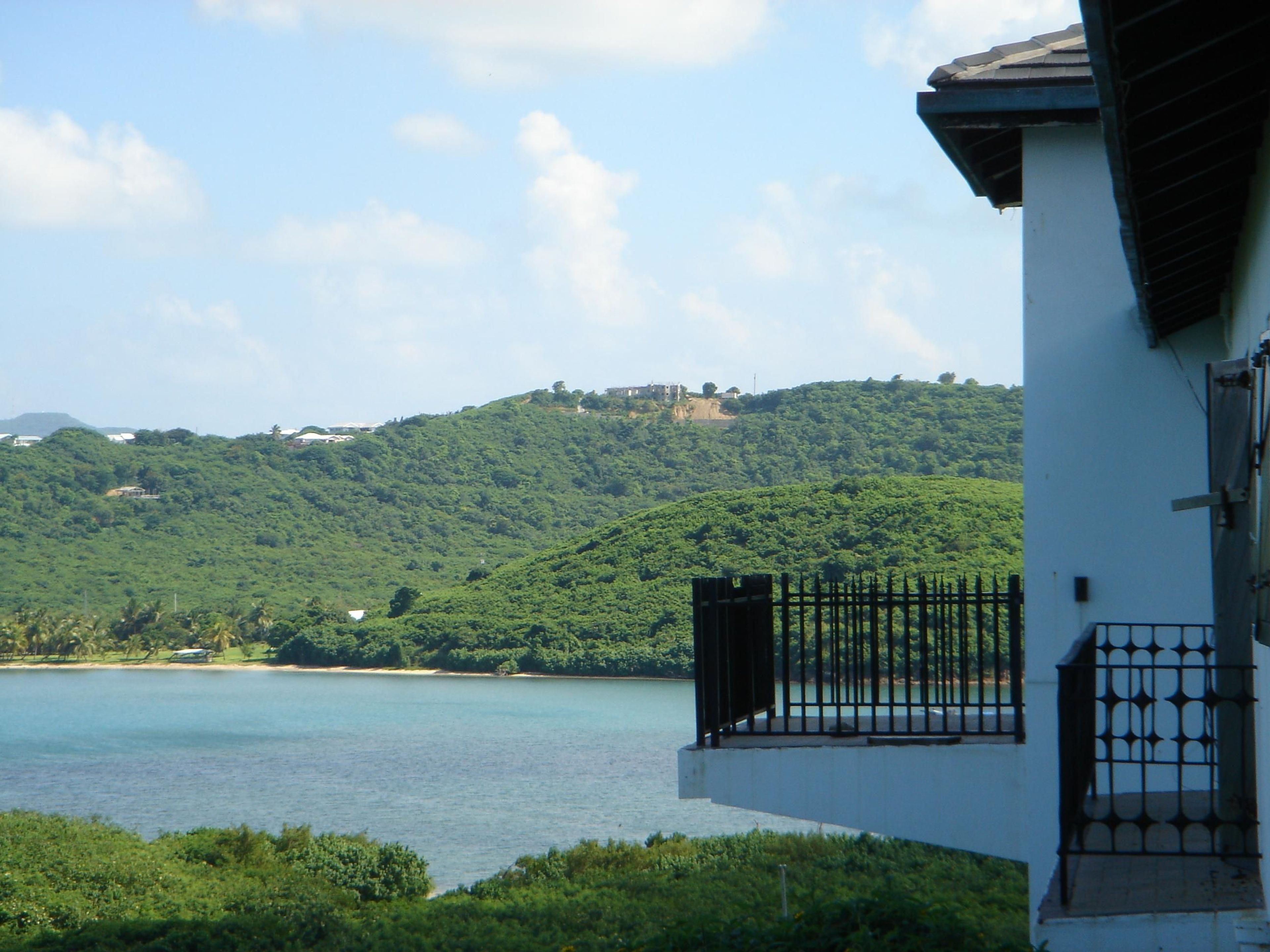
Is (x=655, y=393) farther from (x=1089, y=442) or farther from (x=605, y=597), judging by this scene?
(x=1089, y=442)

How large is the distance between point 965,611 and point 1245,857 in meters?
2.61

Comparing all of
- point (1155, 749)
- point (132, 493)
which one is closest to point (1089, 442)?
point (1155, 749)

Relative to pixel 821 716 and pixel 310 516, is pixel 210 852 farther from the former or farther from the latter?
pixel 310 516

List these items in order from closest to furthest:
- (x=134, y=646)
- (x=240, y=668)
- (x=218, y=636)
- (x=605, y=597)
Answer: (x=605, y=597) < (x=240, y=668) < (x=218, y=636) < (x=134, y=646)

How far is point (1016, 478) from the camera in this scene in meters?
80.6

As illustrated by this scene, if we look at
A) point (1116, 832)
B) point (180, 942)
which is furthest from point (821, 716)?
point (180, 942)

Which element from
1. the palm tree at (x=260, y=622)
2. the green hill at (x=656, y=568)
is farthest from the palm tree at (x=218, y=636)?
the green hill at (x=656, y=568)

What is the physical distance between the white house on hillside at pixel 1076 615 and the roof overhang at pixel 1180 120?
0.06 metres

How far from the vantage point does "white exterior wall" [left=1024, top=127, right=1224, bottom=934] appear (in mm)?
6578

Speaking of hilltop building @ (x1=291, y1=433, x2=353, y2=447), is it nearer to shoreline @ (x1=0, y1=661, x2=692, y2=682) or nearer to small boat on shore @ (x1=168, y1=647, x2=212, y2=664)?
small boat on shore @ (x1=168, y1=647, x2=212, y2=664)

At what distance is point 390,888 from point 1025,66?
2566 cm

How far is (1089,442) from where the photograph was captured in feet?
22.1

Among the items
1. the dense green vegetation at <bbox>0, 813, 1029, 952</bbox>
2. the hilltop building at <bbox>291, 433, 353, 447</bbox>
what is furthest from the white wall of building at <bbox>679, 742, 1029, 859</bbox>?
the hilltop building at <bbox>291, 433, 353, 447</bbox>

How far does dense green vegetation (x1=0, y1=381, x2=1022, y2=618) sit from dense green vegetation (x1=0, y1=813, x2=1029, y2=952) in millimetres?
64369
